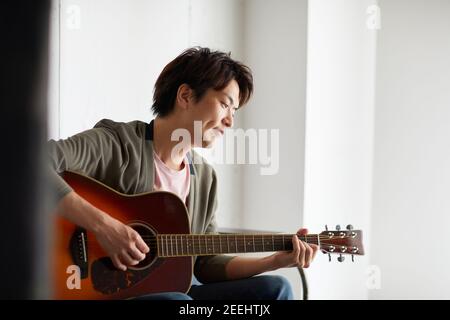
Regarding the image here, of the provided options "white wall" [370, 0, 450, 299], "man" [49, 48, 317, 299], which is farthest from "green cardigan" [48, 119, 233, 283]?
"white wall" [370, 0, 450, 299]

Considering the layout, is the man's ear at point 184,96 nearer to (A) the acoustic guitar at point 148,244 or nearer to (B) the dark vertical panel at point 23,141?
(A) the acoustic guitar at point 148,244

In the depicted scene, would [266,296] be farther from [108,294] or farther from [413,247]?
[413,247]

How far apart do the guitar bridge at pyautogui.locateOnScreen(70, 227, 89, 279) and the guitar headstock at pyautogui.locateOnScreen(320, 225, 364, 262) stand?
0.53m

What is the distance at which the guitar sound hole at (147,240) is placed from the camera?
3.31 feet

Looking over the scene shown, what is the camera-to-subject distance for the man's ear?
115 centimetres

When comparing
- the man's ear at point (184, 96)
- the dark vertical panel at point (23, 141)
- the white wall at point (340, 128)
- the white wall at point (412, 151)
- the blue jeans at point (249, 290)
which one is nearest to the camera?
the dark vertical panel at point (23, 141)

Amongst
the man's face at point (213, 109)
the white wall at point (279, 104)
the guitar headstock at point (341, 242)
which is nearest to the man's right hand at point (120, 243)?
the man's face at point (213, 109)

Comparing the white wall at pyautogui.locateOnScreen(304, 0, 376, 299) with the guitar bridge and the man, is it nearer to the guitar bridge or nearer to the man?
the man

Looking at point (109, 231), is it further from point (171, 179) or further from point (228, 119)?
point (228, 119)

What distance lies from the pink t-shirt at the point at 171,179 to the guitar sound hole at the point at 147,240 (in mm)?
115

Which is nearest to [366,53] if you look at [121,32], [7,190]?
[121,32]

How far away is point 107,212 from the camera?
3.25 feet

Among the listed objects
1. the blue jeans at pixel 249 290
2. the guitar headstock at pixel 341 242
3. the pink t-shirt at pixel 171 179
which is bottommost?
the blue jeans at pixel 249 290

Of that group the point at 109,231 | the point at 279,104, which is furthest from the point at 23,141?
the point at 279,104
